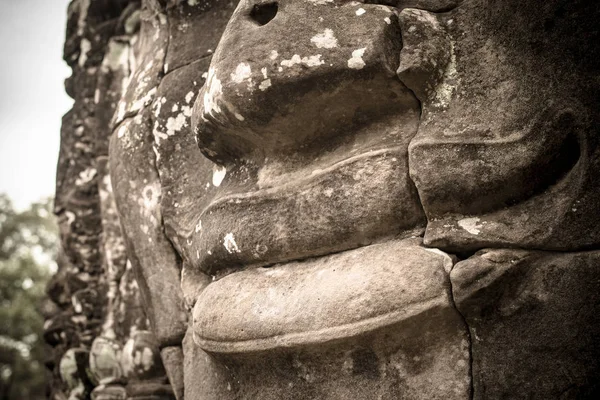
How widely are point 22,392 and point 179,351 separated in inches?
608

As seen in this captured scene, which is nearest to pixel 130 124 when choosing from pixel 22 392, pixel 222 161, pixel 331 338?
pixel 222 161

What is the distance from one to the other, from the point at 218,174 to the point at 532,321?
1.03 m

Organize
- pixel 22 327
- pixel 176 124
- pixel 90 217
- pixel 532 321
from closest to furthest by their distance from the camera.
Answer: pixel 532 321 < pixel 176 124 < pixel 90 217 < pixel 22 327

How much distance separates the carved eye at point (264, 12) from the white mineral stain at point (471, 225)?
2.46 feet

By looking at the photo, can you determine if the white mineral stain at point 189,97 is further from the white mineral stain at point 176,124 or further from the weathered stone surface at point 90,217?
the weathered stone surface at point 90,217

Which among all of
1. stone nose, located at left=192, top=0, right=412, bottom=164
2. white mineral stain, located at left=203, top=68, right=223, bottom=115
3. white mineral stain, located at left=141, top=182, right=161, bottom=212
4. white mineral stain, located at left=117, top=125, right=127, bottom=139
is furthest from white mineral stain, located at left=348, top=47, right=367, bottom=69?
white mineral stain, located at left=117, top=125, right=127, bottom=139

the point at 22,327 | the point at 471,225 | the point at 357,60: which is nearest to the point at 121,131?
the point at 357,60

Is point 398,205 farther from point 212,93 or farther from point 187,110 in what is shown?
point 187,110

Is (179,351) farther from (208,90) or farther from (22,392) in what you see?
(22,392)

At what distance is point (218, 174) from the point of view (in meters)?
1.96

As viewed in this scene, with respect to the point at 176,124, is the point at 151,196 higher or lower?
lower

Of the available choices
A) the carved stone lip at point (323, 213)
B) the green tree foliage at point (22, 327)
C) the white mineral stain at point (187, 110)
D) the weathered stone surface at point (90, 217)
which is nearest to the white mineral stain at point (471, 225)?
the carved stone lip at point (323, 213)

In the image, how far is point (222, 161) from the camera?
1.88 metres

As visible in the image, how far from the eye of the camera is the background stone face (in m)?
1.35
